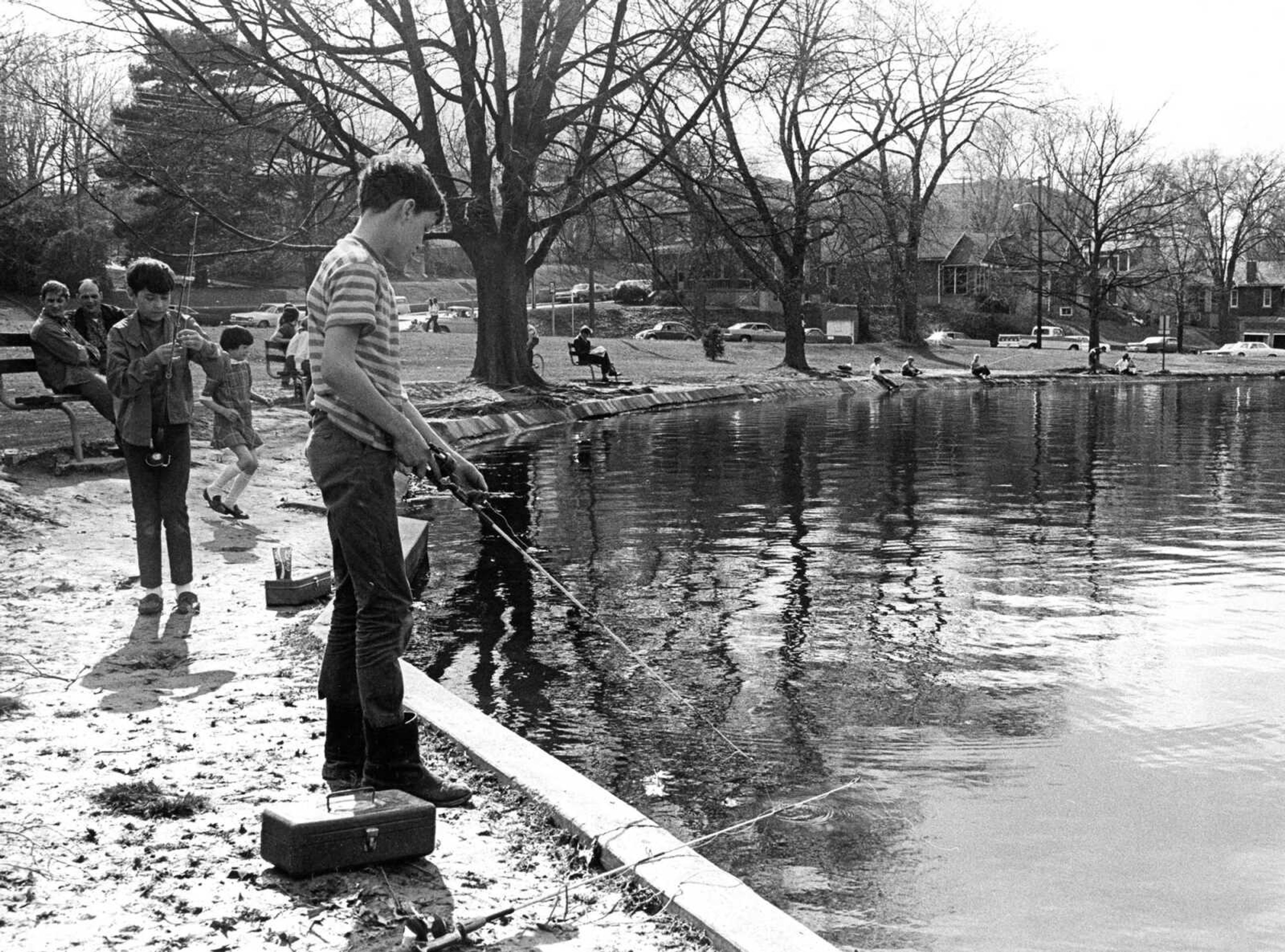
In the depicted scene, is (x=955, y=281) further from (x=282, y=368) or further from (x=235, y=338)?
(x=235, y=338)

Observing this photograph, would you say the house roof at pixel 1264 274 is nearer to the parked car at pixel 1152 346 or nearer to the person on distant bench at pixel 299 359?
the parked car at pixel 1152 346

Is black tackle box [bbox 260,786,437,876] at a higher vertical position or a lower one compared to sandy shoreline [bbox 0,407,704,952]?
higher

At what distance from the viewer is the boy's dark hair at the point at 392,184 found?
189 inches

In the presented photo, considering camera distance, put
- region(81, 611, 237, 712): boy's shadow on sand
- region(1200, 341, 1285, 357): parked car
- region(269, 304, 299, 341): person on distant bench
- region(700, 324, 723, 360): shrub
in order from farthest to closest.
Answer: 1. region(1200, 341, 1285, 357): parked car
2. region(700, 324, 723, 360): shrub
3. region(269, 304, 299, 341): person on distant bench
4. region(81, 611, 237, 712): boy's shadow on sand

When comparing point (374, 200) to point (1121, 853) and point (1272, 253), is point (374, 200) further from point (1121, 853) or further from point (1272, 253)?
point (1272, 253)

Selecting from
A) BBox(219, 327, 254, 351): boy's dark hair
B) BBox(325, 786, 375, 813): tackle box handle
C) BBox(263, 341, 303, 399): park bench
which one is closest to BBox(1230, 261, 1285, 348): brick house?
BBox(263, 341, 303, 399): park bench

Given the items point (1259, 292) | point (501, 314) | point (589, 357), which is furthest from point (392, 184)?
point (1259, 292)

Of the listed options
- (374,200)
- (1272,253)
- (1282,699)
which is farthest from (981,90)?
(1272,253)

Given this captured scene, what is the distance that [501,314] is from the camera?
2855cm

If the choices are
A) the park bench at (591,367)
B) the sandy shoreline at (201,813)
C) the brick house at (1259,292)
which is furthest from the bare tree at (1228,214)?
the sandy shoreline at (201,813)

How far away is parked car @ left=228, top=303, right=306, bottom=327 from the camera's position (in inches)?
2258

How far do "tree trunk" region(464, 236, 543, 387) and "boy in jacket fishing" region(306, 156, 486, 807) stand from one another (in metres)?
23.1

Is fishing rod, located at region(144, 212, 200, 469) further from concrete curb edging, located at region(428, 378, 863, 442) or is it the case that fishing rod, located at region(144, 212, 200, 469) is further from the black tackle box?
concrete curb edging, located at region(428, 378, 863, 442)

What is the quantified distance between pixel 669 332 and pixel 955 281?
31.4 m
